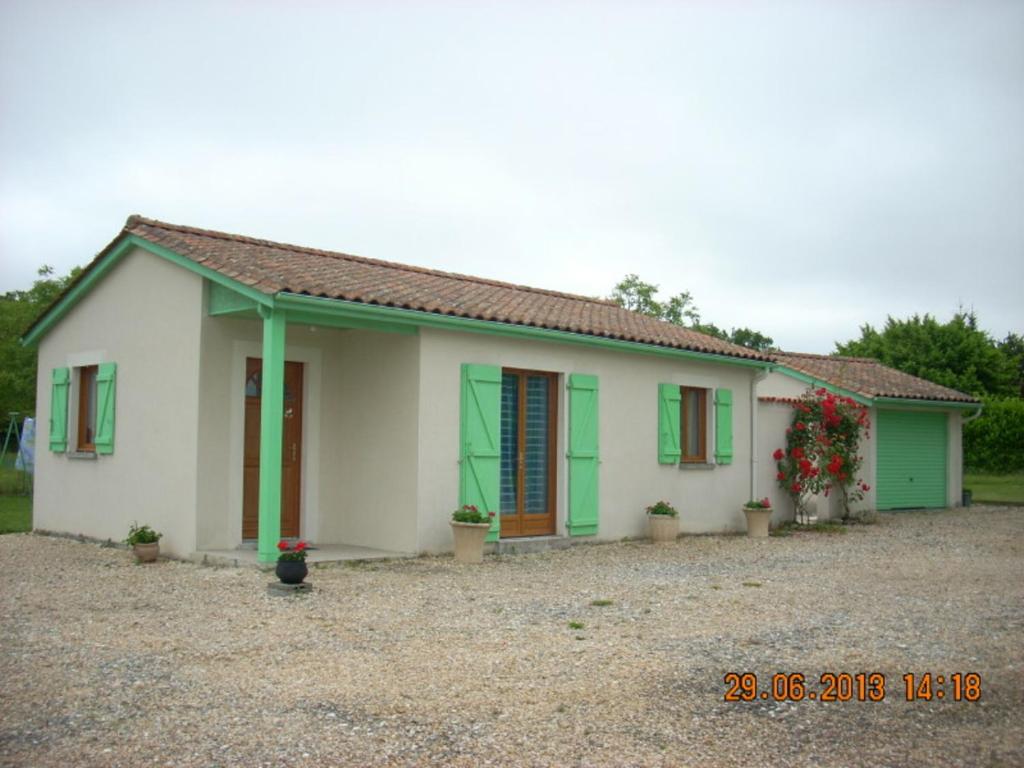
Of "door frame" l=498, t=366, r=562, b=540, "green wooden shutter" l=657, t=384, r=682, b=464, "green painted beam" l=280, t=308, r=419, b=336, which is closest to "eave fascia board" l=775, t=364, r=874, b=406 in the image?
"green wooden shutter" l=657, t=384, r=682, b=464

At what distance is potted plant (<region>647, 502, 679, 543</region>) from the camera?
1172 centimetres

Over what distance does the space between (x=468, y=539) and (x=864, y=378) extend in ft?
39.9

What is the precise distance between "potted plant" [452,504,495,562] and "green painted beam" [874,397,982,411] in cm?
1022

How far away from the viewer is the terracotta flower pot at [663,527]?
11.7 metres

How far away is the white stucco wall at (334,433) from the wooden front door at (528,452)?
1.38m

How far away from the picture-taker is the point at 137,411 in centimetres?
1028

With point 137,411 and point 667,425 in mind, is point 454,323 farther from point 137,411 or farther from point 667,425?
point 667,425

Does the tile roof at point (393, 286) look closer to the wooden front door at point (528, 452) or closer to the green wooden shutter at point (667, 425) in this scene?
the green wooden shutter at point (667, 425)

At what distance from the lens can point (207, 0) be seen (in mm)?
10109

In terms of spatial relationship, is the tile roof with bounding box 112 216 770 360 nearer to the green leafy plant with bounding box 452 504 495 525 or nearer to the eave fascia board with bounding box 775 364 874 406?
the green leafy plant with bounding box 452 504 495 525

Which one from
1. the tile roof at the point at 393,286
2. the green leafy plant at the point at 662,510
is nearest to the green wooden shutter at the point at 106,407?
the tile roof at the point at 393,286

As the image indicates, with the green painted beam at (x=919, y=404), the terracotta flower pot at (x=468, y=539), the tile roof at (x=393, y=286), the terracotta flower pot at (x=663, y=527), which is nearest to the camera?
the tile roof at (x=393, y=286)

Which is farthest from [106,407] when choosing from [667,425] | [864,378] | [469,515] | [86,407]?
[864,378]

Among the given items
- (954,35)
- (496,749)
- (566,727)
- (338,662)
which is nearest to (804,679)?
(566,727)
